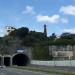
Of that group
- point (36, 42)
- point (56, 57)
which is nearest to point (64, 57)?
point (56, 57)

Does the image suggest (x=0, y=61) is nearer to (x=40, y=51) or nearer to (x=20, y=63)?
(x=20, y=63)

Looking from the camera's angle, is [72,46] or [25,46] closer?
[72,46]

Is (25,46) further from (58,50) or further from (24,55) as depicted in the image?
(58,50)

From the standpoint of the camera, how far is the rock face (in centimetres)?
14023

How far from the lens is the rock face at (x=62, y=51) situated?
140 meters

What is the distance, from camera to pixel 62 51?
142 metres

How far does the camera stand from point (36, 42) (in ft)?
543

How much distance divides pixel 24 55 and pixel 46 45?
9933mm

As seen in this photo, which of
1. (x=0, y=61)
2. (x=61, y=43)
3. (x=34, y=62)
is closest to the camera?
(x=34, y=62)

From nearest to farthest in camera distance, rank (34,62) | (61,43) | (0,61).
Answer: (34,62), (61,43), (0,61)

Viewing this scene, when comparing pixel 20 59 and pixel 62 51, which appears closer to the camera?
pixel 62 51

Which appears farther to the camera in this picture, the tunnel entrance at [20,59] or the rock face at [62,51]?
the tunnel entrance at [20,59]

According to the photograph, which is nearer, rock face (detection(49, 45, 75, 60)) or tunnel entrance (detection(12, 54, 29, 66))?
rock face (detection(49, 45, 75, 60))

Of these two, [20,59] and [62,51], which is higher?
[62,51]
